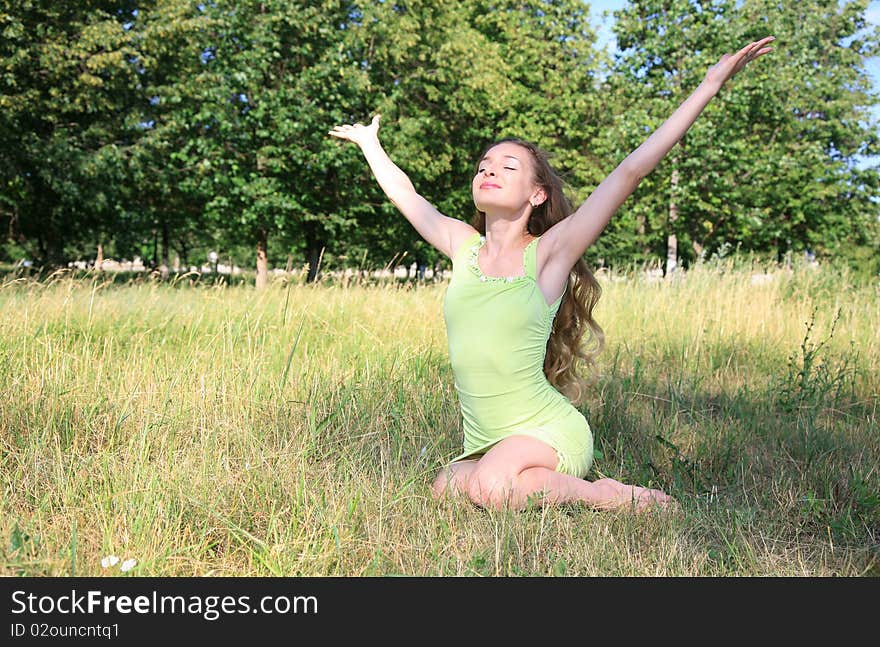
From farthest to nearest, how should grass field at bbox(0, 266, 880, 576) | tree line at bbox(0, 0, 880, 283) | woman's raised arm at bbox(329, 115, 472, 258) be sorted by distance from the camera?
tree line at bbox(0, 0, 880, 283), woman's raised arm at bbox(329, 115, 472, 258), grass field at bbox(0, 266, 880, 576)

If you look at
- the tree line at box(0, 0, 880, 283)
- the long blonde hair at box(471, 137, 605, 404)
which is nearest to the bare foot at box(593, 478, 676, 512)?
the long blonde hair at box(471, 137, 605, 404)

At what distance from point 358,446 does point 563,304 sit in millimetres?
1069

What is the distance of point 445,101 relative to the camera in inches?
698

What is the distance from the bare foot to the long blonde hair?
23.1 inches

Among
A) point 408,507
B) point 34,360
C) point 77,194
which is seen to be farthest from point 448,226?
point 77,194

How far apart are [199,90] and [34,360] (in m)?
12.9

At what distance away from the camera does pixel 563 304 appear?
10.5ft

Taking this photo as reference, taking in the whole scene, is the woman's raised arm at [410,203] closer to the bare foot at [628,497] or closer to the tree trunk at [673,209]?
the bare foot at [628,497]

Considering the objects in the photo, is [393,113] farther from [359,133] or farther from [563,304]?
[563,304]

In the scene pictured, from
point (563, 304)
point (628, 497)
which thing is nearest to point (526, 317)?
point (563, 304)

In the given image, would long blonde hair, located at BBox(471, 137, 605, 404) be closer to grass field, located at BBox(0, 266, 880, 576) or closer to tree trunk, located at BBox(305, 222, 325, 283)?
grass field, located at BBox(0, 266, 880, 576)

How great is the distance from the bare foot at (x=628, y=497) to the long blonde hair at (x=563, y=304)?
59 cm

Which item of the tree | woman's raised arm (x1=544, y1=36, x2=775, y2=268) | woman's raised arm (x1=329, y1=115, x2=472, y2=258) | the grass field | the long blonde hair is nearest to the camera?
the grass field

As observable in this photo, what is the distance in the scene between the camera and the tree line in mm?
14117
